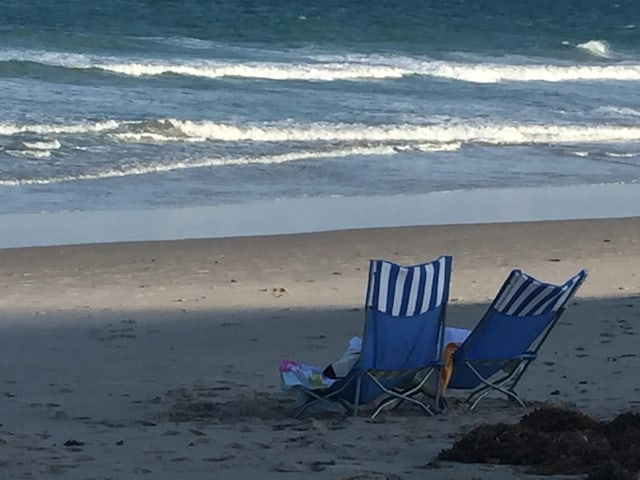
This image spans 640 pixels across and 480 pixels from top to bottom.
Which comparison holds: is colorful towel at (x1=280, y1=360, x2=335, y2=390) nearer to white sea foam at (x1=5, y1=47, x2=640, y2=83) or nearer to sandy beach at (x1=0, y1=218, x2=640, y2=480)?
sandy beach at (x1=0, y1=218, x2=640, y2=480)

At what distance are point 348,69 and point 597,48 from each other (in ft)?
42.1

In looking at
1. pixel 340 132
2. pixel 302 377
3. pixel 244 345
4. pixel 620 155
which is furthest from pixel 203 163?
pixel 302 377

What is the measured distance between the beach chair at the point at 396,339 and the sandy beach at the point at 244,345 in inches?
5.0

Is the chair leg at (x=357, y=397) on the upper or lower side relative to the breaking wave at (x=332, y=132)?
lower

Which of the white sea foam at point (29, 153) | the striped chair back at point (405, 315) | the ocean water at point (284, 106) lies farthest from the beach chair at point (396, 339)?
the white sea foam at point (29, 153)

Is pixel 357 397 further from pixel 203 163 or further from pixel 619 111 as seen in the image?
pixel 619 111

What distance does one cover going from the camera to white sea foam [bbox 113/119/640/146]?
16891 millimetres

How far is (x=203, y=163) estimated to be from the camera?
1477cm

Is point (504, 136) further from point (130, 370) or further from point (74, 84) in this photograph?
point (130, 370)

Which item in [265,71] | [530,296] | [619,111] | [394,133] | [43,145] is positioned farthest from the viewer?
[265,71]

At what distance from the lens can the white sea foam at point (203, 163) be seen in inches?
524

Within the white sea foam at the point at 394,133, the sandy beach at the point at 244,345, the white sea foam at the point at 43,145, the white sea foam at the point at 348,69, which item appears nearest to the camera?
the sandy beach at the point at 244,345

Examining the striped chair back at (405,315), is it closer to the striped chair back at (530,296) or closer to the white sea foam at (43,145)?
the striped chair back at (530,296)

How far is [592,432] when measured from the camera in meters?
5.35
